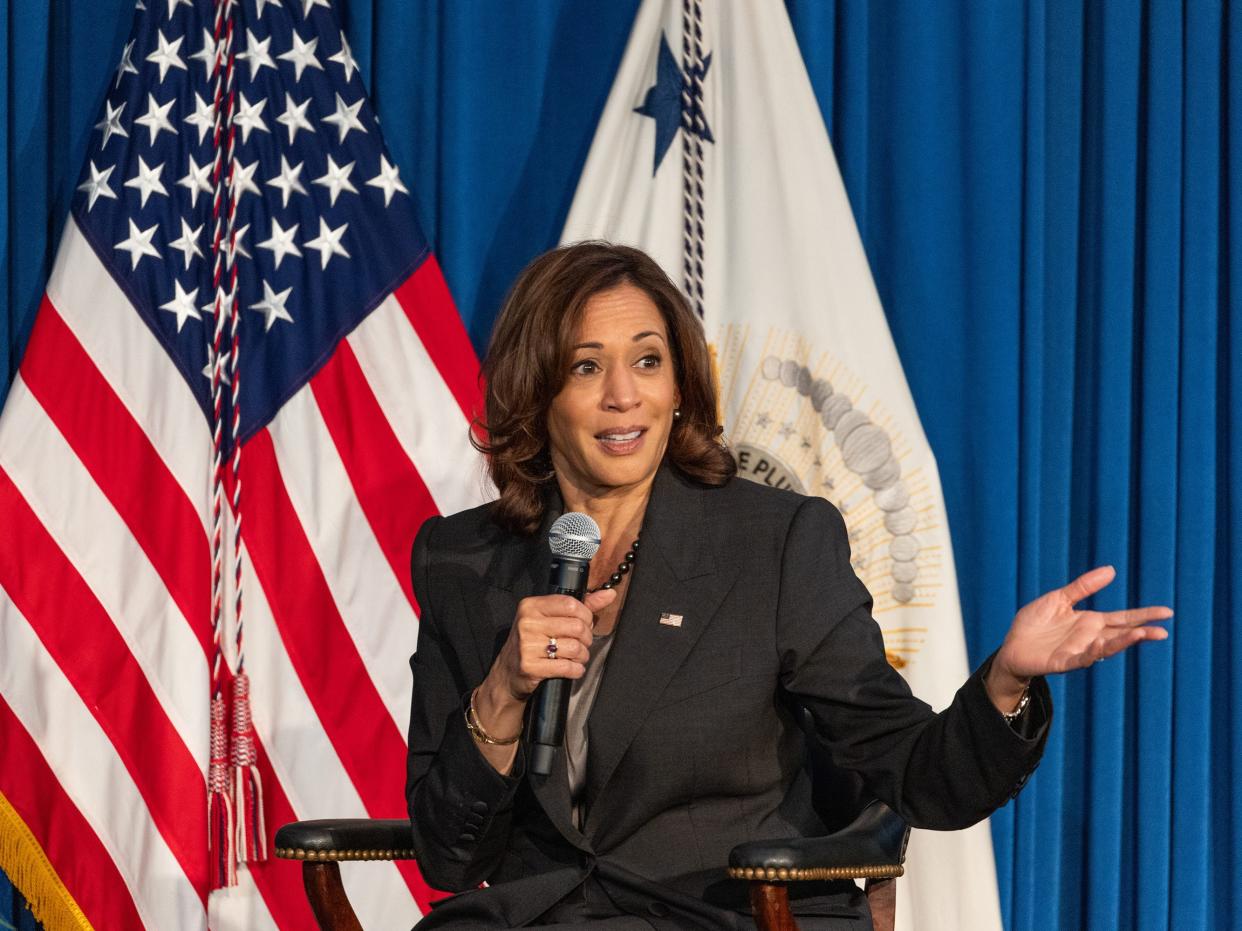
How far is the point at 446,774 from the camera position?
6.10 ft

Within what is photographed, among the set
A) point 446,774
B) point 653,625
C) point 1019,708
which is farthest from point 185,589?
point 1019,708

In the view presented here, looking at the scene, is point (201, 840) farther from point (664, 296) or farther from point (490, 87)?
point (490, 87)

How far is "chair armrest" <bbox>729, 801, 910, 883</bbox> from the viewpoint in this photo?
5.52ft

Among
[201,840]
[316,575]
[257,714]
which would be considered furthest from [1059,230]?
[201,840]

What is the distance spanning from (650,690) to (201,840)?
4.60ft

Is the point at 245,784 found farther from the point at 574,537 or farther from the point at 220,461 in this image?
the point at 574,537

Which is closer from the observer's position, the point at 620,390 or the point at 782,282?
the point at 620,390

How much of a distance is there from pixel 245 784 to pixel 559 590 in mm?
1442

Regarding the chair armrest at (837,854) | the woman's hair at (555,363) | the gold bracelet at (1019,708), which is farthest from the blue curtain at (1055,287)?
the gold bracelet at (1019,708)

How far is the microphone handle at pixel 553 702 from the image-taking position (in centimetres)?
158

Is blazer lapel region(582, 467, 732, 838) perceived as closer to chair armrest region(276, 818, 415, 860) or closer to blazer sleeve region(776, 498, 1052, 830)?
blazer sleeve region(776, 498, 1052, 830)

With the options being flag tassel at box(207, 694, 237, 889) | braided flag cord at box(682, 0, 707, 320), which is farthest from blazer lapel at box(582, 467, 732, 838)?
flag tassel at box(207, 694, 237, 889)

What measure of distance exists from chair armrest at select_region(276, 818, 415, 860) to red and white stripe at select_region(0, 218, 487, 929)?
32.9 inches

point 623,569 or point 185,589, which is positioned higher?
point 623,569
